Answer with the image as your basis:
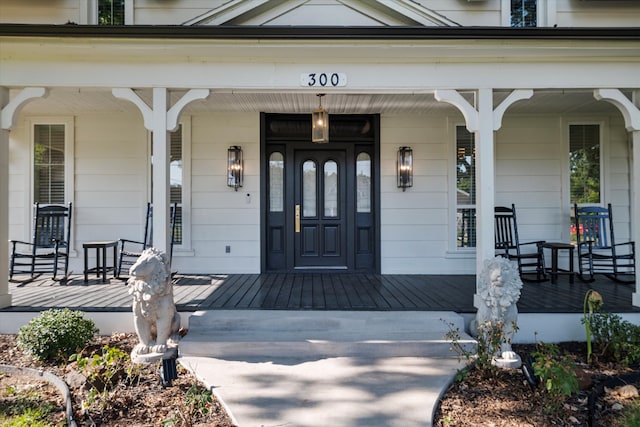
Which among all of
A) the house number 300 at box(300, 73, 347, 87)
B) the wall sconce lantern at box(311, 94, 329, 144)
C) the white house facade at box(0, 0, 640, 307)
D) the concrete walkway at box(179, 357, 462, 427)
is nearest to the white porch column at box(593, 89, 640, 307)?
A: the white house facade at box(0, 0, 640, 307)

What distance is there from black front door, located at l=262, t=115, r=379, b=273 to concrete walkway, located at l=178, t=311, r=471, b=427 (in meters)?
Answer: 2.17

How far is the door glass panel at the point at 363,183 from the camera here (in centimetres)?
581

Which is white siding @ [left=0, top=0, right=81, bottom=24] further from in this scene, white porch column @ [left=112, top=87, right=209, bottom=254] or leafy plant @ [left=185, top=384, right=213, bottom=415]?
leafy plant @ [left=185, top=384, right=213, bottom=415]

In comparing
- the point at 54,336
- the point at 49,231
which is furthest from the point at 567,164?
the point at 49,231

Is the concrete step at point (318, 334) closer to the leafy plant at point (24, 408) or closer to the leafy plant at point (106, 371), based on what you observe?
the leafy plant at point (106, 371)

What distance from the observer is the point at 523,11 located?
5133 millimetres

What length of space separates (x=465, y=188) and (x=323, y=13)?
3194 mm

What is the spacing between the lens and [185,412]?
2.25m

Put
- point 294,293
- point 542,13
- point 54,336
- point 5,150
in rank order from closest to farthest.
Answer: point 54,336, point 5,150, point 294,293, point 542,13

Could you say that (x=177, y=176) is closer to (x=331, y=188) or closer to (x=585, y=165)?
(x=331, y=188)

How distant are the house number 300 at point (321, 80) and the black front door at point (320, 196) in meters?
2.04

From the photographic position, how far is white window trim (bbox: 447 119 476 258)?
18.5ft

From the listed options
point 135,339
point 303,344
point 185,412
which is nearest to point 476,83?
point 303,344

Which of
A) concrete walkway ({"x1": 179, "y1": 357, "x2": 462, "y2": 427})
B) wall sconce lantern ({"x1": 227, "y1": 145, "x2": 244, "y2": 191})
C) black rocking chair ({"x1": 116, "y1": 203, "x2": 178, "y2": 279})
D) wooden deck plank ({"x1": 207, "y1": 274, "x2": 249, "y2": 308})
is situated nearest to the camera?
concrete walkway ({"x1": 179, "y1": 357, "x2": 462, "y2": 427})
